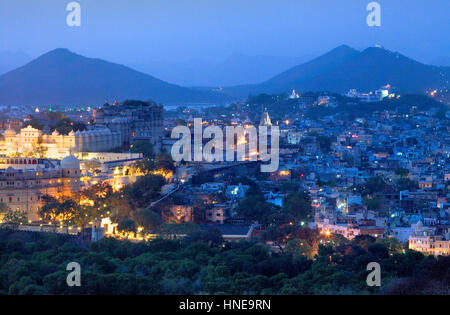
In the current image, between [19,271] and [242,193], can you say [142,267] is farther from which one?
[242,193]

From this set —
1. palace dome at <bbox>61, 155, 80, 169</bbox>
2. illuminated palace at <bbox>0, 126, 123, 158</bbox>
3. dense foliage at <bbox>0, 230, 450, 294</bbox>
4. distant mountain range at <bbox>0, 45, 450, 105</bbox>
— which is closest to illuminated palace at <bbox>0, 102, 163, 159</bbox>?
illuminated palace at <bbox>0, 126, 123, 158</bbox>

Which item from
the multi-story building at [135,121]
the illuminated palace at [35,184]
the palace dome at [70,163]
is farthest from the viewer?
the multi-story building at [135,121]

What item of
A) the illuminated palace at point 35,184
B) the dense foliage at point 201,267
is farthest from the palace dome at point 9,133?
the dense foliage at point 201,267

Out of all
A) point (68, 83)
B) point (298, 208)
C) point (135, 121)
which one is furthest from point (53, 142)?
point (68, 83)

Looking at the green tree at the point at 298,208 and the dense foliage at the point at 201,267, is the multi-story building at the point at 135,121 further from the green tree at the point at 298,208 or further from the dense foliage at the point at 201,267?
the dense foliage at the point at 201,267

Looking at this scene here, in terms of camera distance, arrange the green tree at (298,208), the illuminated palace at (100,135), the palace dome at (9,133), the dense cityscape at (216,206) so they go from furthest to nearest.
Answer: the palace dome at (9,133) → the illuminated palace at (100,135) → the green tree at (298,208) → the dense cityscape at (216,206)

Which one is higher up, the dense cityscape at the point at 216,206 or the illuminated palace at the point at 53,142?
the illuminated palace at the point at 53,142

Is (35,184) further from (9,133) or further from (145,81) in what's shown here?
(145,81)

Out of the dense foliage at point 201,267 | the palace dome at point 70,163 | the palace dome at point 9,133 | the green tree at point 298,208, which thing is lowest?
the dense foliage at point 201,267
